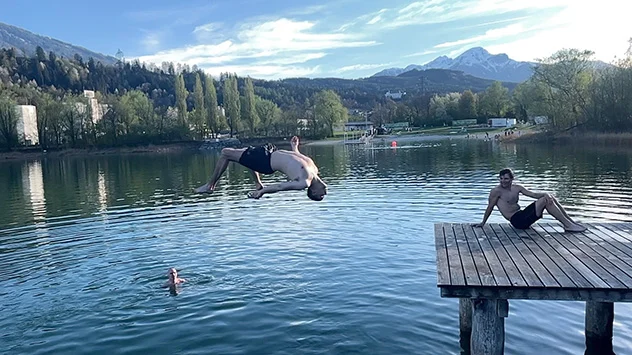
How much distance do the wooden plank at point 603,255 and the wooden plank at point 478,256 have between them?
2027 mm

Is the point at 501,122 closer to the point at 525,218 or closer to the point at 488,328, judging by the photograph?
the point at 525,218

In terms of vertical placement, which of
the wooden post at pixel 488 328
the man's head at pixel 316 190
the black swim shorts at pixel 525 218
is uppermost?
the man's head at pixel 316 190

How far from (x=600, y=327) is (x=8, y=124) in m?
117

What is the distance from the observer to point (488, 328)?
877cm

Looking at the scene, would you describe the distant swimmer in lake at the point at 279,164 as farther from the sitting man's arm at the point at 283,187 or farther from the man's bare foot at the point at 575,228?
the man's bare foot at the point at 575,228

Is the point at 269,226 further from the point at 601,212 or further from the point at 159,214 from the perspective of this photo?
the point at 601,212

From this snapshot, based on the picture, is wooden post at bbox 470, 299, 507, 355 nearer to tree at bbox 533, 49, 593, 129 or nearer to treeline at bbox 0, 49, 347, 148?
tree at bbox 533, 49, 593, 129

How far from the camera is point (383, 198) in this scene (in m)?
30.5

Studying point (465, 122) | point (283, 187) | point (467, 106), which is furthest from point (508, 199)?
point (467, 106)

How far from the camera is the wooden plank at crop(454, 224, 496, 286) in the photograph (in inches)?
338

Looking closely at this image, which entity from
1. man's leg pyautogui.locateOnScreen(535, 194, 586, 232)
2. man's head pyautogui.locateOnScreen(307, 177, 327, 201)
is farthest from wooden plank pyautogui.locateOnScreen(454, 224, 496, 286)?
man's head pyautogui.locateOnScreen(307, 177, 327, 201)

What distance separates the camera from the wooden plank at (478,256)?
8594mm

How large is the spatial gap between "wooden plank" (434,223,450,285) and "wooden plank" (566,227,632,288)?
2731 millimetres

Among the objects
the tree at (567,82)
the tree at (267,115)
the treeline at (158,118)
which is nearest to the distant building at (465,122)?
the treeline at (158,118)
